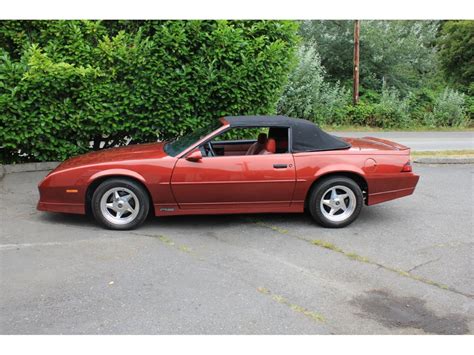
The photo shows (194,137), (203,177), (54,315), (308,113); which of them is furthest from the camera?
(308,113)

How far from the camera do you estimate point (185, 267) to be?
4.44 meters

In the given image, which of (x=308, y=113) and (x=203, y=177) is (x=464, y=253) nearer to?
(x=203, y=177)

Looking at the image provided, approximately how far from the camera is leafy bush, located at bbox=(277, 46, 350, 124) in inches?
771

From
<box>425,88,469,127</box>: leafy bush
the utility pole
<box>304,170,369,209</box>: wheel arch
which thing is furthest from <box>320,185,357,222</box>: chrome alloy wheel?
<box>425,88,469,127</box>: leafy bush

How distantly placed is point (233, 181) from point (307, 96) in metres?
15.0

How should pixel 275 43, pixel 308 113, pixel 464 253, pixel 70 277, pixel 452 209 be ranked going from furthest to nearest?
pixel 308 113, pixel 275 43, pixel 452 209, pixel 464 253, pixel 70 277

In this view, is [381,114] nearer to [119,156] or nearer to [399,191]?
[399,191]

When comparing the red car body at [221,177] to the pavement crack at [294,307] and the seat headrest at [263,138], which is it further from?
the pavement crack at [294,307]

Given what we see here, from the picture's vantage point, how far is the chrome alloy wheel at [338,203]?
5.61 metres

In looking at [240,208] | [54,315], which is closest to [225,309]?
[54,315]

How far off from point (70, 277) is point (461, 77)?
88.0 feet

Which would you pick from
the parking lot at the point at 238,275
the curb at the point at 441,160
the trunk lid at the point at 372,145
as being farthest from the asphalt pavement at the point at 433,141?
the parking lot at the point at 238,275

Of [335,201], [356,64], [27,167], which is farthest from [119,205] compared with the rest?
[356,64]

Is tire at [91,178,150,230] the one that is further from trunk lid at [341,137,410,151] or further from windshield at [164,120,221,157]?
trunk lid at [341,137,410,151]
